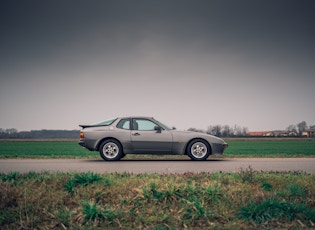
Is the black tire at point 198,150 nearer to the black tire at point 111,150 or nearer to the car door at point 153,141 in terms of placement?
the car door at point 153,141

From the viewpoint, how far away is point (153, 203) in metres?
5.31

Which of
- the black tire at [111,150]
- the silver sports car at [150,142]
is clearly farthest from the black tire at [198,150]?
the black tire at [111,150]

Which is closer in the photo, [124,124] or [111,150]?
[111,150]

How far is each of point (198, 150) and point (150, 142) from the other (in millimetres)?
1718

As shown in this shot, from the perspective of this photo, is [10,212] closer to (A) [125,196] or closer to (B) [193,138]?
(A) [125,196]

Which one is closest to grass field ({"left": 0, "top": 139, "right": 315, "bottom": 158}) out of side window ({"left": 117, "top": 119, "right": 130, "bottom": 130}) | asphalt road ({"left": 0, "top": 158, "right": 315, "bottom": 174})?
side window ({"left": 117, "top": 119, "right": 130, "bottom": 130})

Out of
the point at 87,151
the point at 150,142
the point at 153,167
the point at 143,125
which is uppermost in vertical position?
the point at 143,125

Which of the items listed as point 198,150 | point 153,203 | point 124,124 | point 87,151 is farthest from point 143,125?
point 87,151

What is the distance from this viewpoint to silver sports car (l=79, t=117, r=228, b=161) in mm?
12039

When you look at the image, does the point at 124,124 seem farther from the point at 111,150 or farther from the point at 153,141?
the point at 153,141

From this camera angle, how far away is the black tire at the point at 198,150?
12047 mm

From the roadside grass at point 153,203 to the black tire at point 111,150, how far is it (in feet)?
18.2

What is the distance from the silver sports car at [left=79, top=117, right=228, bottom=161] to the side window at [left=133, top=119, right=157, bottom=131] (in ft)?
0.43

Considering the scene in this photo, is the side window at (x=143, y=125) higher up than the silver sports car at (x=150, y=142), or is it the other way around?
the side window at (x=143, y=125)
